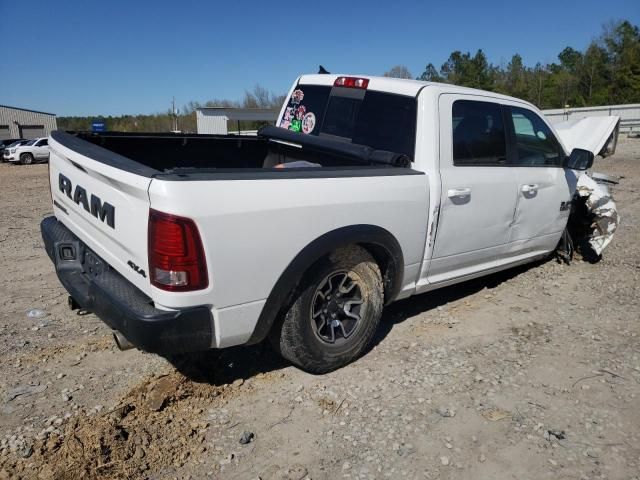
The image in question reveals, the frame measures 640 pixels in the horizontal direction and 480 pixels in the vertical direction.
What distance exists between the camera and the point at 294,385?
10.7 feet

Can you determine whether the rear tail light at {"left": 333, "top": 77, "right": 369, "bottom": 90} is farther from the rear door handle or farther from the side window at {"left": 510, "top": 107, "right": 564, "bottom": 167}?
the side window at {"left": 510, "top": 107, "right": 564, "bottom": 167}

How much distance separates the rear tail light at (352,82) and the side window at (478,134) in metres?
0.76

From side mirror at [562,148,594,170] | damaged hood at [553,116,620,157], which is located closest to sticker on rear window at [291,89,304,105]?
side mirror at [562,148,594,170]

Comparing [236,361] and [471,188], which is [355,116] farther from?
[236,361]

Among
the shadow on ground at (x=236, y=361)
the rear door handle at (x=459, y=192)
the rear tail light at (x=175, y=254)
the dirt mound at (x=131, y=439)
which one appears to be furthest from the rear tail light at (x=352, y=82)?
the dirt mound at (x=131, y=439)

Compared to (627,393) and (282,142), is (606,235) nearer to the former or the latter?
(627,393)

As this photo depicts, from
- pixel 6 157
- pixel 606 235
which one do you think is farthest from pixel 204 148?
pixel 6 157

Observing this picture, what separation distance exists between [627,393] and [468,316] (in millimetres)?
1382

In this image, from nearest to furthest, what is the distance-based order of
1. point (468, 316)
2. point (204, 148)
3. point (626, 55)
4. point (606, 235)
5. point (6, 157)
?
point (468, 316) → point (204, 148) → point (606, 235) → point (6, 157) → point (626, 55)

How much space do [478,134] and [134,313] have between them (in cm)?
292

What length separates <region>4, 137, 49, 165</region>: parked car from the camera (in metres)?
28.1

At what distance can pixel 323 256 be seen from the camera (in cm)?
308

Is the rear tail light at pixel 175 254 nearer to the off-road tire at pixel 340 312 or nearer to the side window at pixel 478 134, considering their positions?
the off-road tire at pixel 340 312

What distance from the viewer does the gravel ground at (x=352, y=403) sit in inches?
101
